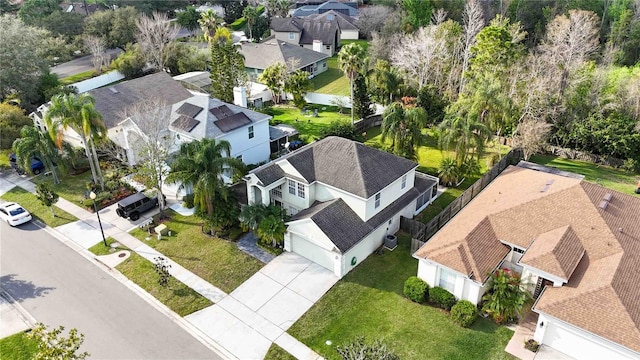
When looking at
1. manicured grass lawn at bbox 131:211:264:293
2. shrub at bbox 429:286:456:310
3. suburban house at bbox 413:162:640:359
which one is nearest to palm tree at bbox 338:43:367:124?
suburban house at bbox 413:162:640:359

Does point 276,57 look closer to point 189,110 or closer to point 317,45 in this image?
point 317,45

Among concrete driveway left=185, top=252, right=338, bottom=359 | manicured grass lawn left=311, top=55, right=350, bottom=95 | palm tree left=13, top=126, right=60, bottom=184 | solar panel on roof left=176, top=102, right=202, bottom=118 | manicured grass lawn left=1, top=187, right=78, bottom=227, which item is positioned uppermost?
solar panel on roof left=176, top=102, right=202, bottom=118

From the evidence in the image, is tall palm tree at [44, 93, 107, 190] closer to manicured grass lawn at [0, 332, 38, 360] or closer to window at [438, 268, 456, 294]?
manicured grass lawn at [0, 332, 38, 360]

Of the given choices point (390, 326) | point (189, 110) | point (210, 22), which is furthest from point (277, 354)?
point (210, 22)

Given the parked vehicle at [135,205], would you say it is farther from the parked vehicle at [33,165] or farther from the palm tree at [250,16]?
the palm tree at [250,16]

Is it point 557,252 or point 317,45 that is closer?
point 557,252

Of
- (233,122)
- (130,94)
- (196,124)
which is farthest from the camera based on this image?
(130,94)
